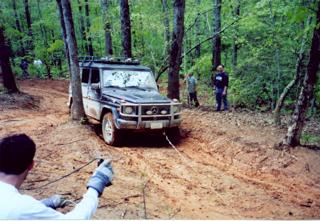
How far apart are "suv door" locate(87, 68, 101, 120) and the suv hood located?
0.37m

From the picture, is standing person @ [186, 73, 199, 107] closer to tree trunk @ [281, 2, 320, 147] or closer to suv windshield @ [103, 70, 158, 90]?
suv windshield @ [103, 70, 158, 90]

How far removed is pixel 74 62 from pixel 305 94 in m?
6.58

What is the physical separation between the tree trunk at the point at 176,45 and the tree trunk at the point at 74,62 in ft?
11.1

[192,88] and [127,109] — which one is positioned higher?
[127,109]

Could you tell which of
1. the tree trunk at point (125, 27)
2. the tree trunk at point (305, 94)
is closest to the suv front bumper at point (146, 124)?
the tree trunk at point (305, 94)

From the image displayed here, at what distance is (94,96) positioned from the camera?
10148 mm

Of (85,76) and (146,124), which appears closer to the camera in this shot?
(146,124)

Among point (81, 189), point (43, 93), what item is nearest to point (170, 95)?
point (81, 189)

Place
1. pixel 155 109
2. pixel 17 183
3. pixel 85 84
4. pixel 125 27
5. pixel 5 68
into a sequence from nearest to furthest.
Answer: pixel 17 183 → pixel 155 109 → pixel 85 84 → pixel 125 27 → pixel 5 68

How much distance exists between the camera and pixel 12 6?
3036 centimetres

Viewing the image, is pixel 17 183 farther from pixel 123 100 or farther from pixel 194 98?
pixel 194 98

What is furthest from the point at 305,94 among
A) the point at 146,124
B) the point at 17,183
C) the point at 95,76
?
the point at 17,183

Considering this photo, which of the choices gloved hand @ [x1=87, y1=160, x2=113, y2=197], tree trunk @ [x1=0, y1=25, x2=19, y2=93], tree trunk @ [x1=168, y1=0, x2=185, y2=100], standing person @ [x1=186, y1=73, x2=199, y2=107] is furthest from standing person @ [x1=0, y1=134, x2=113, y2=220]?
tree trunk @ [x1=0, y1=25, x2=19, y2=93]

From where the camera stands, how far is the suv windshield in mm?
10016
